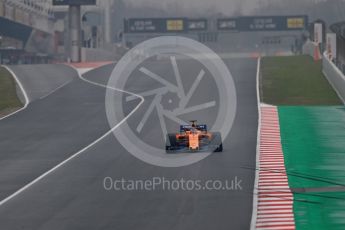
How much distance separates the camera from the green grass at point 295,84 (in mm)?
47938

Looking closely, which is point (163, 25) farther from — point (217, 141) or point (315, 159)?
point (315, 159)

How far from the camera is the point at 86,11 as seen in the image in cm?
10662

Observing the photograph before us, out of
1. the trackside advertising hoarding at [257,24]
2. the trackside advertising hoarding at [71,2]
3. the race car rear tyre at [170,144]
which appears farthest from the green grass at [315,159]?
the trackside advertising hoarding at [257,24]

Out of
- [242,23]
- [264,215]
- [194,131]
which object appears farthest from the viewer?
[242,23]

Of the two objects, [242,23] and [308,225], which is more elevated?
[242,23]

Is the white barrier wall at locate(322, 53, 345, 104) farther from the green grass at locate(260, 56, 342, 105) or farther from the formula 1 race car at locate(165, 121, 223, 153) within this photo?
the formula 1 race car at locate(165, 121, 223, 153)

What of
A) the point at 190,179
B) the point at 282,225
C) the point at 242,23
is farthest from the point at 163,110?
the point at 242,23

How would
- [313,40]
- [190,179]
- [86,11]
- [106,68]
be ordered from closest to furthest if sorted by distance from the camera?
[190,179]
[106,68]
[313,40]
[86,11]

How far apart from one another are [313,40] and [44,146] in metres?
54.7

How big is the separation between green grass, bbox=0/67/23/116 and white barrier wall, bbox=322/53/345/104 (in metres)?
19.6

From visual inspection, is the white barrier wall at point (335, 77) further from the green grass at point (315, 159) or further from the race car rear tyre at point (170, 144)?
the race car rear tyre at point (170, 144)

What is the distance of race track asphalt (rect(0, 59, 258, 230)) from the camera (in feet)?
64.5

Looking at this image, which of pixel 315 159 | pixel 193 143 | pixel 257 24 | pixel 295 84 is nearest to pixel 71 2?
pixel 257 24

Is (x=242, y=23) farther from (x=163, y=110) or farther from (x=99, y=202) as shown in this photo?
(x=99, y=202)
